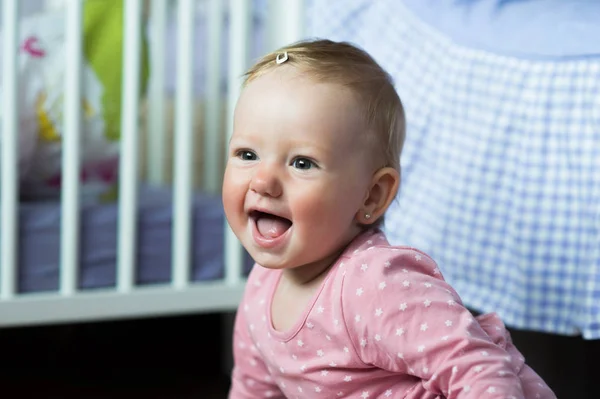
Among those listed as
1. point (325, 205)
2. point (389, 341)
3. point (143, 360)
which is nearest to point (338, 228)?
point (325, 205)

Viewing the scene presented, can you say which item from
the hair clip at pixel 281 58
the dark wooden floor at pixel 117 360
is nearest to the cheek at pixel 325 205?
the hair clip at pixel 281 58

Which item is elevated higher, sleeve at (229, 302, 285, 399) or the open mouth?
the open mouth

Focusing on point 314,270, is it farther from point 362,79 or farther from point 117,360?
point 117,360

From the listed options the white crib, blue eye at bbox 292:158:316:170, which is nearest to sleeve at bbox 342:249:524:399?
blue eye at bbox 292:158:316:170

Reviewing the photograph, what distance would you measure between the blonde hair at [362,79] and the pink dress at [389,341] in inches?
4.2

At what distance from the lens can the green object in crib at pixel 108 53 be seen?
1.44 m

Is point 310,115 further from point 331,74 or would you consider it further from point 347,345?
point 347,345

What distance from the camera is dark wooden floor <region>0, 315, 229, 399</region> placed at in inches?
63.7

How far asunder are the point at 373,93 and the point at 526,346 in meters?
0.58

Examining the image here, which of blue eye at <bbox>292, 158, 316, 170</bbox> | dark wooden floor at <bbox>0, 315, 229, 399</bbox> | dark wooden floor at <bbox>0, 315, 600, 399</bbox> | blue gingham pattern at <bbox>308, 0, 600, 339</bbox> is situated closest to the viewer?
blue eye at <bbox>292, 158, 316, 170</bbox>

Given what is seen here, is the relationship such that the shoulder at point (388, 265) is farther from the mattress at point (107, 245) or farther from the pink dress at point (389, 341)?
the mattress at point (107, 245)

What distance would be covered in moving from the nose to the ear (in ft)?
0.34

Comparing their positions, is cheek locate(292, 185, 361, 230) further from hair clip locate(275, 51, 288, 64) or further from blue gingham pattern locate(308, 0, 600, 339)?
blue gingham pattern locate(308, 0, 600, 339)

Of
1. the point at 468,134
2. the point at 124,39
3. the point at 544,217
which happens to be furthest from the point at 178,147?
the point at 544,217
